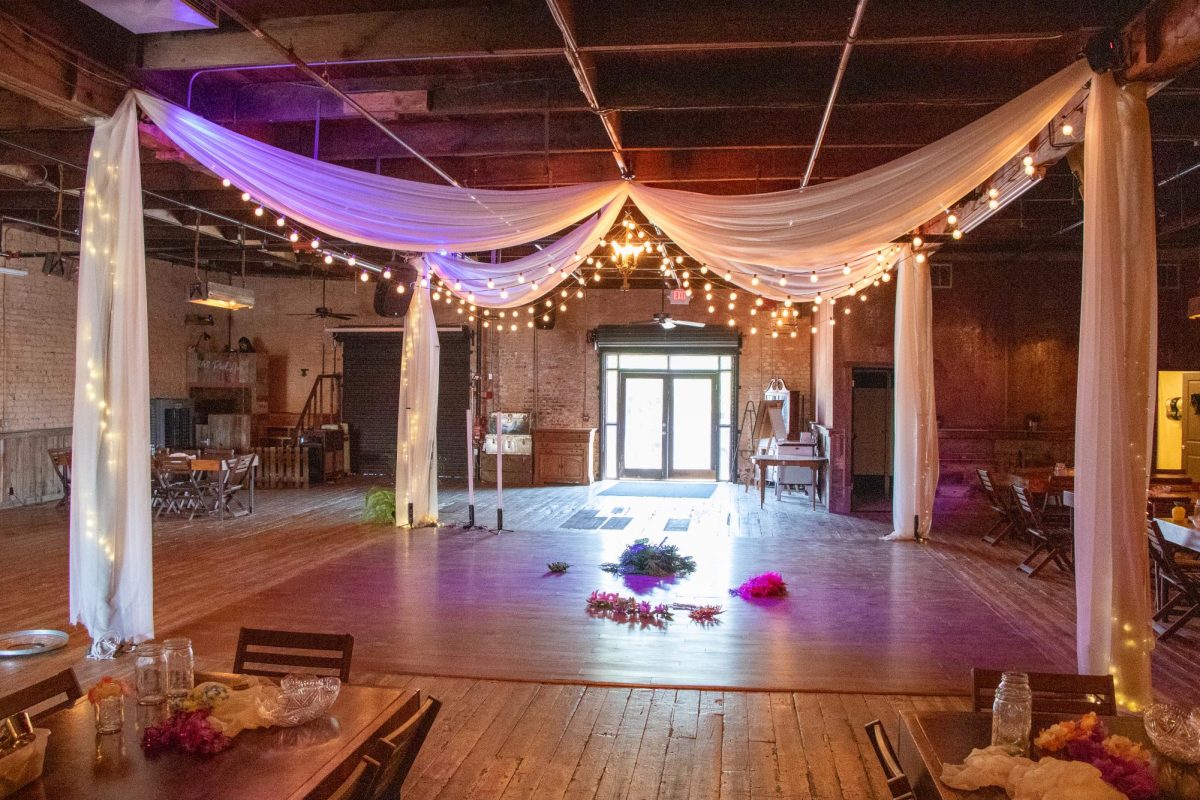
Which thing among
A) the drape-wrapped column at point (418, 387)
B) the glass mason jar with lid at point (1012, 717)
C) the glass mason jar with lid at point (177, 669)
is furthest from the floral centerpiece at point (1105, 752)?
the drape-wrapped column at point (418, 387)

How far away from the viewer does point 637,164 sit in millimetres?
6516

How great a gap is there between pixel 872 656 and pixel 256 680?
377 centimetres

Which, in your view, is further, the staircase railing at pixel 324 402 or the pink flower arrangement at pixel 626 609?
the staircase railing at pixel 324 402

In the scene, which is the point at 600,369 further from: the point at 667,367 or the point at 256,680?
the point at 256,680

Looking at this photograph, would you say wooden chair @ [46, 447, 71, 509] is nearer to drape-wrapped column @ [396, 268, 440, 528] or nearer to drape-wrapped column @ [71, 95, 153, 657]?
drape-wrapped column @ [396, 268, 440, 528]

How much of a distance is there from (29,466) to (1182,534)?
1282 centimetres

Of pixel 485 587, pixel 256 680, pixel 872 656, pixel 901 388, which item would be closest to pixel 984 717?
pixel 256 680

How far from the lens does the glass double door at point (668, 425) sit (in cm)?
1448

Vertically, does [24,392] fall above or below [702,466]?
above

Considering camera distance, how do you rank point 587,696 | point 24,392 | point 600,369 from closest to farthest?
point 587,696
point 24,392
point 600,369

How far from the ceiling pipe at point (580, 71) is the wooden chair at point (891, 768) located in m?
3.16

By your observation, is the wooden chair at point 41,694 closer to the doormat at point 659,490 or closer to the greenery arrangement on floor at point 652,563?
the greenery arrangement on floor at point 652,563

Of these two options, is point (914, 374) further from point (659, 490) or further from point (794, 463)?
point (659, 490)

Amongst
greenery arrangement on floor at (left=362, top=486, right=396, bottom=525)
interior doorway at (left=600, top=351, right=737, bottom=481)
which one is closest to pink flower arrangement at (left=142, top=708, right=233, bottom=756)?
greenery arrangement on floor at (left=362, top=486, right=396, bottom=525)
